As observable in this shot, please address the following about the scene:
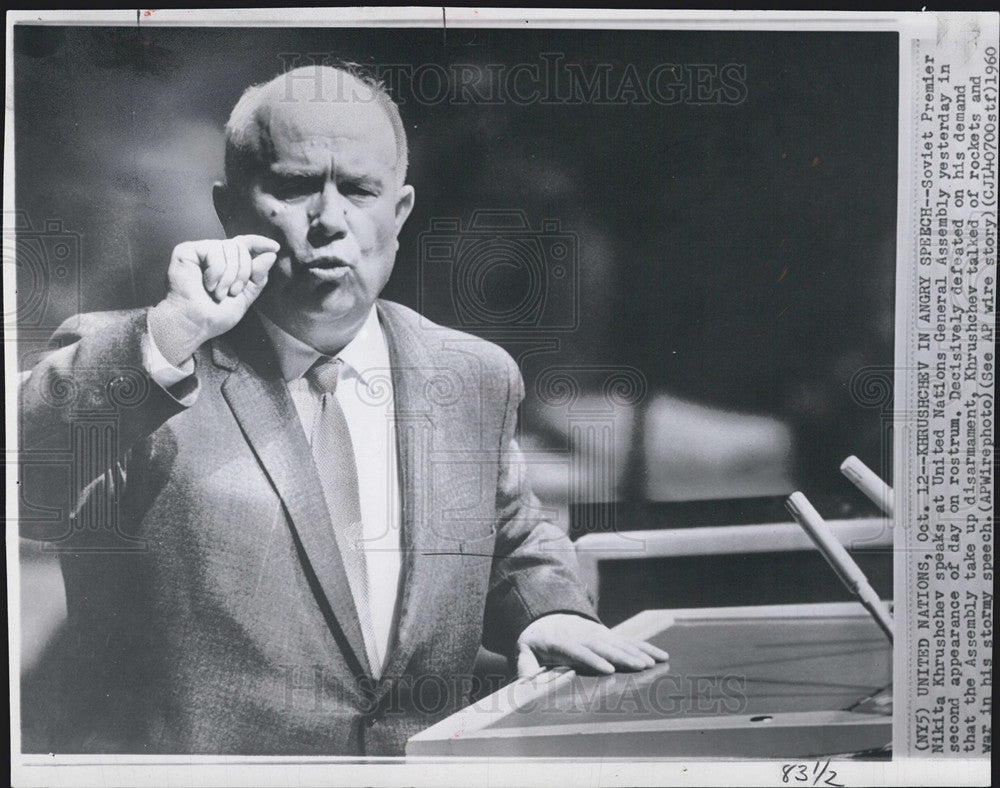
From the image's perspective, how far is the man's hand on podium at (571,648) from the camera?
7.17ft

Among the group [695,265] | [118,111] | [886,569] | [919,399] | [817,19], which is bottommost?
[886,569]

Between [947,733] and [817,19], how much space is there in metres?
1.57

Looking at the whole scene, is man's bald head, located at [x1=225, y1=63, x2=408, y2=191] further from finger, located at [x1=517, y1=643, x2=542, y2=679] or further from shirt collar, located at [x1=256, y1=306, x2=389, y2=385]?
finger, located at [x1=517, y1=643, x2=542, y2=679]

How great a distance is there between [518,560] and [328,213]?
2.76 feet

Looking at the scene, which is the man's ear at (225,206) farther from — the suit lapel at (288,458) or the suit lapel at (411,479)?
the suit lapel at (411,479)

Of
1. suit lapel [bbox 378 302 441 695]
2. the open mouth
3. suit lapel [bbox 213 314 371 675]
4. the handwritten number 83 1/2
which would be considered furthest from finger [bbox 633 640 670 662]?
the open mouth

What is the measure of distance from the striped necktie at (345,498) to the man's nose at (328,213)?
0.36 metres

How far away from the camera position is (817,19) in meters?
2.17

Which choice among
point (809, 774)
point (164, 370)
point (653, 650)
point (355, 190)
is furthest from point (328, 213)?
point (809, 774)

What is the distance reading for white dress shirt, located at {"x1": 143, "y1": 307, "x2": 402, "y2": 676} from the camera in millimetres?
2156

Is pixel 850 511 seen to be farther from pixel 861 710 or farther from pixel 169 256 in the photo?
pixel 169 256

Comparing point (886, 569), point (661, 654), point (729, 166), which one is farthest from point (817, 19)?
point (661, 654)

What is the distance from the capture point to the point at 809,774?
2193 millimetres

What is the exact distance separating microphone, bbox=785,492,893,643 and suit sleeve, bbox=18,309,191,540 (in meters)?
1.34
